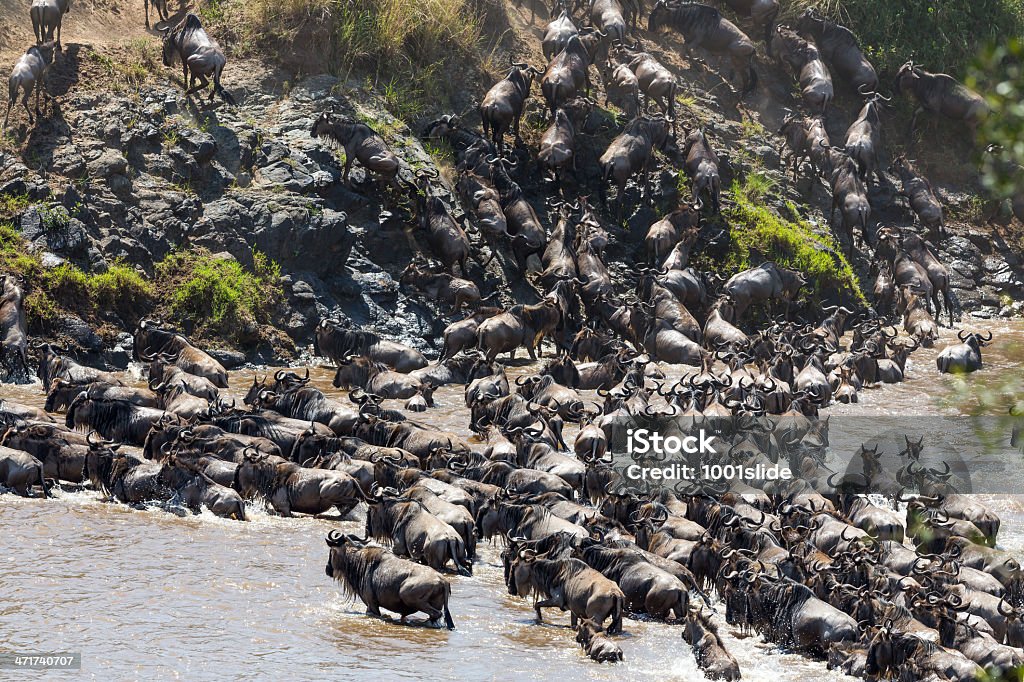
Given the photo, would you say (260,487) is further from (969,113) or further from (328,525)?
(969,113)

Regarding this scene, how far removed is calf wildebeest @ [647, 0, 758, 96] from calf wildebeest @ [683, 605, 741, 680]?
19.9 meters

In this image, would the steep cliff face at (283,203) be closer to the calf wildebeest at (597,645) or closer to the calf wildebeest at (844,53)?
the calf wildebeest at (844,53)

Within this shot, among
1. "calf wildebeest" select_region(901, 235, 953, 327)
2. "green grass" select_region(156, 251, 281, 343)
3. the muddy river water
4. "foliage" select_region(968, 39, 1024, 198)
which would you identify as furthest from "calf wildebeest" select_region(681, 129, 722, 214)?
"foliage" select_region(968, 39, 1024, 198)

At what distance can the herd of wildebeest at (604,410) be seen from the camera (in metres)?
10.1

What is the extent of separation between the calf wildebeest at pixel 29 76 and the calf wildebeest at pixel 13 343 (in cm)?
439

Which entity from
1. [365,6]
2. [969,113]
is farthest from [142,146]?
[969,113]

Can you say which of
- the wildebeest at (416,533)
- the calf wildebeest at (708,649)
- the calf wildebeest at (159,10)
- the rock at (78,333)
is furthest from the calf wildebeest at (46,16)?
the calf wildebeest at (708,649)

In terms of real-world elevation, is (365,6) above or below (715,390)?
above

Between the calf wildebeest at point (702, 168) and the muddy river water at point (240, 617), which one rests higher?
the calf wildebeest at point (702, 168)

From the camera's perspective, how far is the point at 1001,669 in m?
9.21

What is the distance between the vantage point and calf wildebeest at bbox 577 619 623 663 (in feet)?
29.9

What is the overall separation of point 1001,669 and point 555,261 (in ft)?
42.3

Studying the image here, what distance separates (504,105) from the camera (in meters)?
23.0

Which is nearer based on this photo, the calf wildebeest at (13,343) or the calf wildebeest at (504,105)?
the calf wildebeest at (13,343)
